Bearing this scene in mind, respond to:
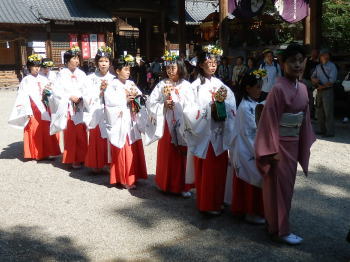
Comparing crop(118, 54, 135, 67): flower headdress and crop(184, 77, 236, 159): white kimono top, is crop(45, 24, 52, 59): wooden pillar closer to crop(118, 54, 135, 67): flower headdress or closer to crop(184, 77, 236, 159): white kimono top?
crop(118, 54, 135, 67): flower headdress

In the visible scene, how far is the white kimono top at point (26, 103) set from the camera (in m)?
6.80

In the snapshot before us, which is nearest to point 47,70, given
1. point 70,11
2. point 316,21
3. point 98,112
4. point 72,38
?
point 98,112

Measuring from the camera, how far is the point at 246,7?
11695 mm

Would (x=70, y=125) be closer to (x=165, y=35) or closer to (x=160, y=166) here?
(x=160, y=166)

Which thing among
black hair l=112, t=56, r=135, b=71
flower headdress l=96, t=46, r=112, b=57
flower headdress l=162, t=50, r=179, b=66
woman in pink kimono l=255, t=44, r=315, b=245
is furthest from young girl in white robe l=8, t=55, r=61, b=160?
woman in pink kimono l=255, t=44, r=315, b=245

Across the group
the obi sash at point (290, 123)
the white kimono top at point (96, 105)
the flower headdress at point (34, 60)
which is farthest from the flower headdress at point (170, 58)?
the flower headdress at point (34, 60)

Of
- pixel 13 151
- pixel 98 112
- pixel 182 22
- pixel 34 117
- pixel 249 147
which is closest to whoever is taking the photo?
pixel 249 147

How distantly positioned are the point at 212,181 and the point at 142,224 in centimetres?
86

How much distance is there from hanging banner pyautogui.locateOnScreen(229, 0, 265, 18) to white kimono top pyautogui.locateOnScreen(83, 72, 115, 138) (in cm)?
703

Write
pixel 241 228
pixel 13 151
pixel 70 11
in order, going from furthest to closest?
pixel 70 11
pixel 13 151
pixel 241 228

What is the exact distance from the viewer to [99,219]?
13.9ft

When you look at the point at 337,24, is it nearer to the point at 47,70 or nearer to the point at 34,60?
A: the point at 47,70

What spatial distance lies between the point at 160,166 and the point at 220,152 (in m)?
1.10

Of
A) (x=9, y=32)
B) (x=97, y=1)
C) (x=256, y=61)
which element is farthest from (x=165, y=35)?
(x=256, y=61)
